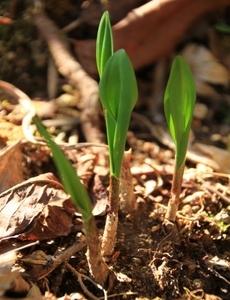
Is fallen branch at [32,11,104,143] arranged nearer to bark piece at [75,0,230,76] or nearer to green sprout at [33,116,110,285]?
bark piece at [75,0,230,76]

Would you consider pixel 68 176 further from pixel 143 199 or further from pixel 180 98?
pixel 143 199

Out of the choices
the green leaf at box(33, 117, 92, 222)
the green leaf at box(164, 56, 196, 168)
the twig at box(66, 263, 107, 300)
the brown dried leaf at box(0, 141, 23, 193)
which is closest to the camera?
the green leaf at box(33, 117, 92, 222)

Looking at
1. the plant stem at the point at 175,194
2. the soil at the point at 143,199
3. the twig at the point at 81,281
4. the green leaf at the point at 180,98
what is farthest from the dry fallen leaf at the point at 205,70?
the twig at the point at 81,281

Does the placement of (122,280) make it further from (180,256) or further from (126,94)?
(126,94)

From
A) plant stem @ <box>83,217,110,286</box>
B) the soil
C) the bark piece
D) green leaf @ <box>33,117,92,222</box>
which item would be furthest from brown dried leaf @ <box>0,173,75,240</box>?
the bark piece

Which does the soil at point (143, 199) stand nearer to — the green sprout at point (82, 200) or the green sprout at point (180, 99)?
the green sprout at point (82, 200)

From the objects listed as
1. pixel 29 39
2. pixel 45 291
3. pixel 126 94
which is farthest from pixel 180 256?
pixel 29 39
